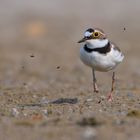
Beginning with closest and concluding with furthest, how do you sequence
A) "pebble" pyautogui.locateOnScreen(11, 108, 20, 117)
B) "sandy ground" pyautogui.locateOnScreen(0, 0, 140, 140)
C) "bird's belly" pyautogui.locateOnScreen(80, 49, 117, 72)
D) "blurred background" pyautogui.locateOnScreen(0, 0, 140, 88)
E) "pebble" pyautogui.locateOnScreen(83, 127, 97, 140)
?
"pebble" pyautogui.locateOnScreen(83, 127, 97, 140) → "sandy ground" pyautogui.locateOnScreen(0, 0, 140, 140) → "pebble" pyautogui.locateOnScreen(11, 108, 20, 117) → "bird's belly" pyautogui.locateOnScreen(80, 49, 117, 72) → "blurred background" pyautogui.locateOnScreen(0, 0, 140, 88)

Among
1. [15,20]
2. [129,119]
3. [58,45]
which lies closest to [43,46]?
[58,45]

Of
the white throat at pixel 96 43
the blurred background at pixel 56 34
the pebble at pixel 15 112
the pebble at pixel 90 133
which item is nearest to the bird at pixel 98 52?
the white throat at pixel 96 43

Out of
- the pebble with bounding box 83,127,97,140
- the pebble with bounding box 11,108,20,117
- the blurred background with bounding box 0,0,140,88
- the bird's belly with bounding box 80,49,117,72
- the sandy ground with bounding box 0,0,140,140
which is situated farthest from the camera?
the blurred background with bounding box 0,0,140,88

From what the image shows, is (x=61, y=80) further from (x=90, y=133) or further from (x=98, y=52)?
(x=90, y=133)

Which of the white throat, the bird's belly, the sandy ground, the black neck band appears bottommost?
the sandy ground

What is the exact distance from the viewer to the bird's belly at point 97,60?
9.20 metres

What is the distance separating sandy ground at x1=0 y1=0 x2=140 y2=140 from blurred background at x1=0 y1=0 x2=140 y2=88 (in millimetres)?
18

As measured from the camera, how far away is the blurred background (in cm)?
1512

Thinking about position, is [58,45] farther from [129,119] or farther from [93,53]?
[129,119]

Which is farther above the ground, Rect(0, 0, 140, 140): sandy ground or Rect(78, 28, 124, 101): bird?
Rect(78, 28, 124, 101): bird

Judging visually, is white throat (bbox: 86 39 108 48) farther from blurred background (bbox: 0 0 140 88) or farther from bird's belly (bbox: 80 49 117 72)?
blurred background (bbox: 0 0 140 88)

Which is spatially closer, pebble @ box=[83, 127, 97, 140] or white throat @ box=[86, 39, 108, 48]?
pebble @ box=[83, 127, 97, 140]

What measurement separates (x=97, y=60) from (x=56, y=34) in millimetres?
13550

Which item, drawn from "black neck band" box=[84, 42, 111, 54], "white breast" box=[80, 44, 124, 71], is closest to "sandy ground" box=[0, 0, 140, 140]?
"white breast" box=[80, 44, 124, 71]
